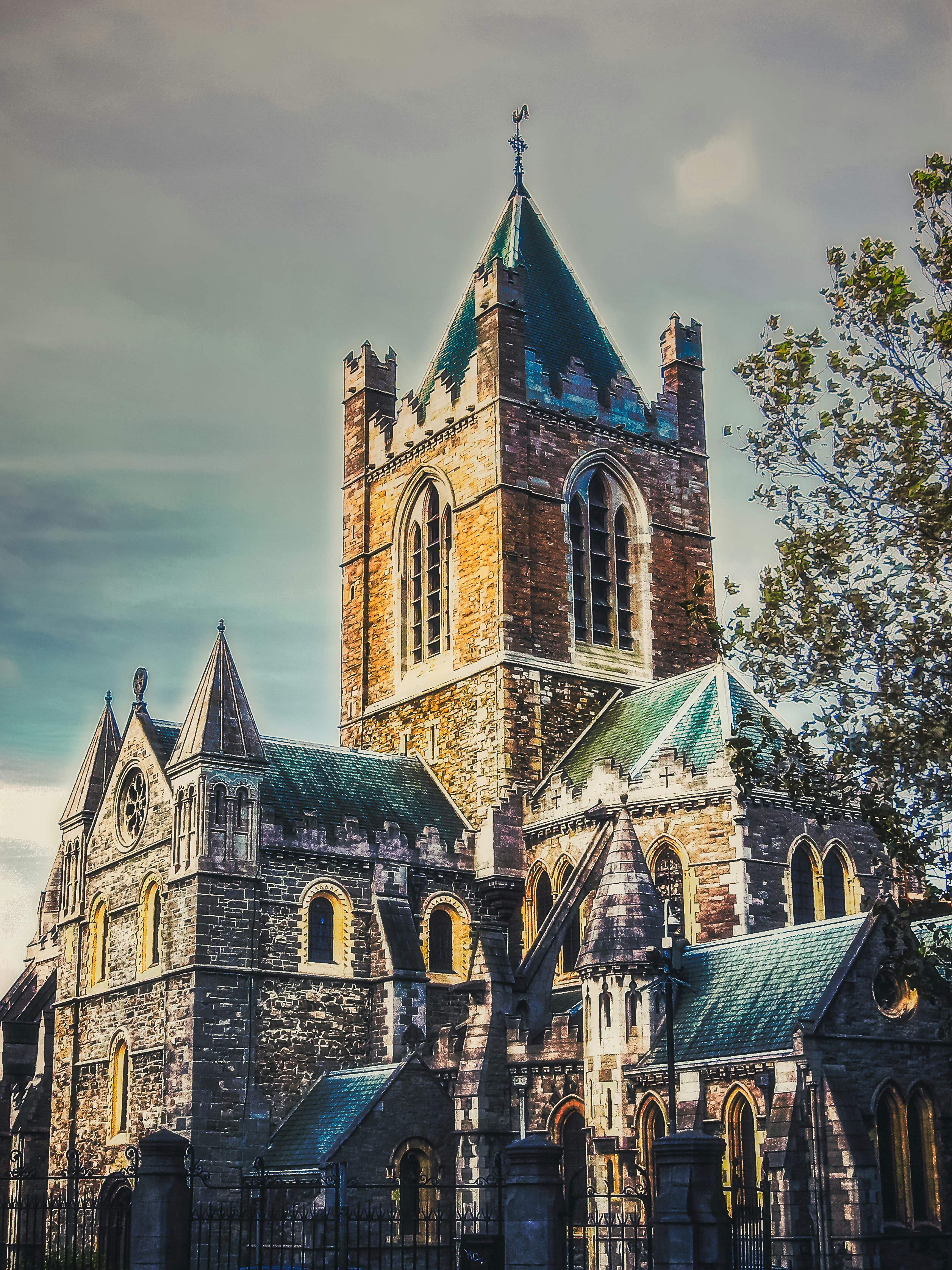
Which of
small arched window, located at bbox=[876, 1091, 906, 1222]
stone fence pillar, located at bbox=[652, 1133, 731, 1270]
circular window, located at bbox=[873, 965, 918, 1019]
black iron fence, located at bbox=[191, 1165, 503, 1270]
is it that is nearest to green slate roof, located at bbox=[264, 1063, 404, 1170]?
black iron fence, located at bbox=[191, 1165, 503, 1270]

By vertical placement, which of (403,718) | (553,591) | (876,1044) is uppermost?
(553,591)

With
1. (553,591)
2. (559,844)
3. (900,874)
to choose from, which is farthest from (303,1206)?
(553,591)

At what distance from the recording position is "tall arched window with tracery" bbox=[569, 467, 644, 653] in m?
43.6

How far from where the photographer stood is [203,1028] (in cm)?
3334

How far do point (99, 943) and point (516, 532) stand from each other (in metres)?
14.8

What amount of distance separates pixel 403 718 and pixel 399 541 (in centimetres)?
548

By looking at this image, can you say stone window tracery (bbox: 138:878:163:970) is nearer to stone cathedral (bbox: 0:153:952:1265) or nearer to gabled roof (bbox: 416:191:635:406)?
stone cathedral (bbox: 0:153:952:1265)

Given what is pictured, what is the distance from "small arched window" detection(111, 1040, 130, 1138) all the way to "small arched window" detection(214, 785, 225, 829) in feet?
19.5

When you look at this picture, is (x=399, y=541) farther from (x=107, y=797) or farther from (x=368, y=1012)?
(x=368, y=1012)

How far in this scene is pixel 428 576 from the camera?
148ft

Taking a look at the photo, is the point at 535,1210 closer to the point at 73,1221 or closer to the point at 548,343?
the point at 73,1221

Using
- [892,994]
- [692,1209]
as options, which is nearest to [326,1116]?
[892,994]

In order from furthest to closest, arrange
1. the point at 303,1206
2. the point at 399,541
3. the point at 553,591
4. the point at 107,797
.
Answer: the point at 399,541 → the point at 553,591 → the point at 107,797 → the point at 303,1206

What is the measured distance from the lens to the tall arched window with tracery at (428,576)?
44219 millimetres
